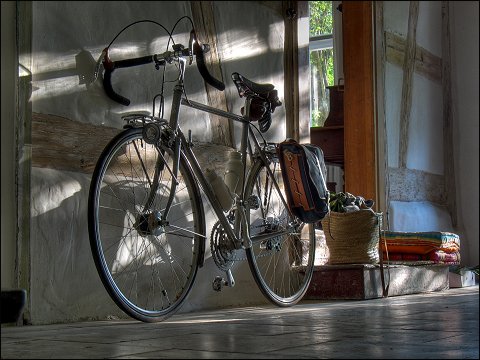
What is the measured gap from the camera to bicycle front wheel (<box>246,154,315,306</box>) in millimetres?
3528

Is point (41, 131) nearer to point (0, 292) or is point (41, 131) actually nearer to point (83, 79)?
point (83, 79)

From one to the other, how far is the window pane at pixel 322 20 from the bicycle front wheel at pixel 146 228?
543cm

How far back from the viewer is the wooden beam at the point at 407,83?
5977mm

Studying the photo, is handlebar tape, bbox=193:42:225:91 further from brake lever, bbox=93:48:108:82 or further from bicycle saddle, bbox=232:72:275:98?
brake lever, bbox=93:48:108:82

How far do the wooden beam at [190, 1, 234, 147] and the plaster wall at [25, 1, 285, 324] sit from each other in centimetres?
8

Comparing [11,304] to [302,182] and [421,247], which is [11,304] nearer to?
[302,182]

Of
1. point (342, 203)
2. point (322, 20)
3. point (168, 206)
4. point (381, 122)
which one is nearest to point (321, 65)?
point (322, 20)

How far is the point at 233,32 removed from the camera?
157 inches

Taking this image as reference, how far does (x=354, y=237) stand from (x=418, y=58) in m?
2.50

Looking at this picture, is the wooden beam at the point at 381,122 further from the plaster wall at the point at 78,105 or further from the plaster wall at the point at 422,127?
the plaster wall at the point at 78,105

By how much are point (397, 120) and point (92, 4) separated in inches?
133

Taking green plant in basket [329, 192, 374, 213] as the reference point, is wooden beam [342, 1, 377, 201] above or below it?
above

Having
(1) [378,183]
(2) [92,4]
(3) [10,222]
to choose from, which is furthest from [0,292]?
(1) [378,183]

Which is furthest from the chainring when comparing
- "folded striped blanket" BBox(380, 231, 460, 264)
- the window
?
the window
